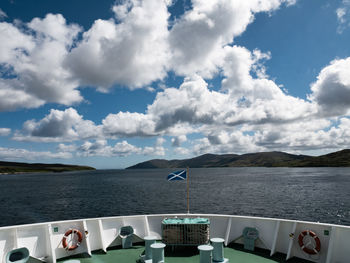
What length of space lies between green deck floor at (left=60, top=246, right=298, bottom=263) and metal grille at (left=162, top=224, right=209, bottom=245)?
1.36ft

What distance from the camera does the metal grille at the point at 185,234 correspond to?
9.47 metres

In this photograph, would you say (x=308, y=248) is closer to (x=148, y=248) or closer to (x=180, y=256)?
(x=180, y=256)

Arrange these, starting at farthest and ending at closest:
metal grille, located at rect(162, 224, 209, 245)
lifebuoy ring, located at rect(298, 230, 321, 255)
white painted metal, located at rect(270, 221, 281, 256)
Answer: metal grille, located at rect(162, 224, 209, 245)
white painted metal, located at rect(270, 221, 281, 256)
lifebuoy ring, located at rect(298, 230, 321, 255)

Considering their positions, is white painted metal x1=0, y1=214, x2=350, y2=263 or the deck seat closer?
white painted metal x1=0, y1=214, x2=350, y2=263

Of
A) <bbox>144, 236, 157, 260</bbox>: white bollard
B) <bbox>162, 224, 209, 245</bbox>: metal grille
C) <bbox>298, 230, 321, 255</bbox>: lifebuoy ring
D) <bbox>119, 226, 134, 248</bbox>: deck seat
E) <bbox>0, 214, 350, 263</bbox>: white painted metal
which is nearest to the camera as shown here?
<bbox>0, 214, 350, 263</bbox>: white painted metal

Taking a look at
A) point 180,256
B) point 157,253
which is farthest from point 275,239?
point 157,253

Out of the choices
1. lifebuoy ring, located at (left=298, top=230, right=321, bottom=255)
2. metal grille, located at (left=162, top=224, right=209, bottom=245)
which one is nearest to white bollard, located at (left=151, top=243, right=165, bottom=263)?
metal grille, located at (left=162, top=224, right=209, bottom=245)

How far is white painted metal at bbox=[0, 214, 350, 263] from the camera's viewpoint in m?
8.17

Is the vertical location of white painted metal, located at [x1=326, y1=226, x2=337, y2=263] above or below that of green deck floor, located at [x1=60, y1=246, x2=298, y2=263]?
above

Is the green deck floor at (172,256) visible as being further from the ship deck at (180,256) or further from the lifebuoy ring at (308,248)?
the lifebuoy ring at (308,248)

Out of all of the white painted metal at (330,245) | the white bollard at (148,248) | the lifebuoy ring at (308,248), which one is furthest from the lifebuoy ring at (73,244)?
the white painted metal at (330,245)

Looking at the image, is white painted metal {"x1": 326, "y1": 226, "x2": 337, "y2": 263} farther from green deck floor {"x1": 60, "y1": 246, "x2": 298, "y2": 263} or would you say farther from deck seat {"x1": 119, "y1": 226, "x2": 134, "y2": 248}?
deck seat {"x1": 119, "y1": 226, "x2": 134, "y2": 248}

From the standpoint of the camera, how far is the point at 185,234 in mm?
9578

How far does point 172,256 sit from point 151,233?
184 cm
